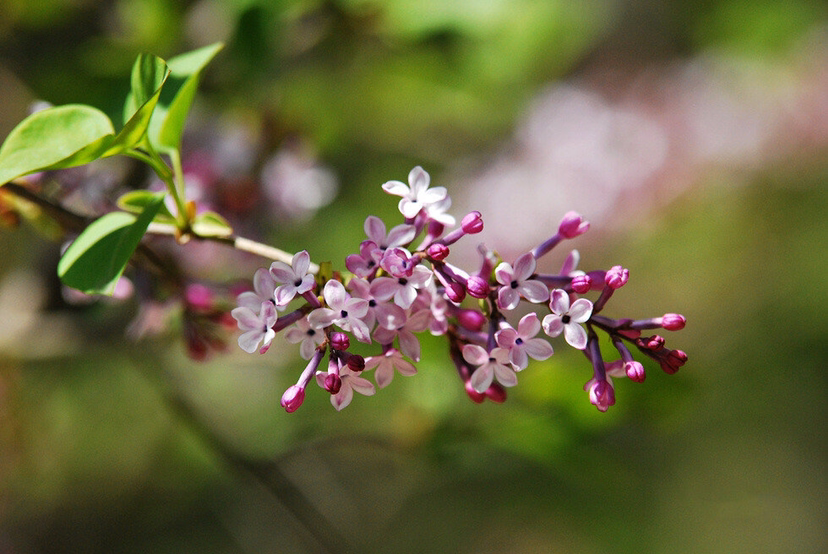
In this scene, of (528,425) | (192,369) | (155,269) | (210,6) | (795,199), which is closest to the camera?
(155,269)

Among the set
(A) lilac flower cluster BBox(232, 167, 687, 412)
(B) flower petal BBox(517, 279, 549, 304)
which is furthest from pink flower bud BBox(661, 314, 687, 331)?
(B) flower petal BBox(517, 279, 549, 304)

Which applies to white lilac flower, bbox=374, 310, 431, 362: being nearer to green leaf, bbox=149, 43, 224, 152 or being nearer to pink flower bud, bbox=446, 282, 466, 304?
pink flower bud, bbox=446, 282, 466, 304

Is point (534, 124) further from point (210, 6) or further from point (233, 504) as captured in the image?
point (233, 504)

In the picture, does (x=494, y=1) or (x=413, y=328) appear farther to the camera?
(x=494, y=1)

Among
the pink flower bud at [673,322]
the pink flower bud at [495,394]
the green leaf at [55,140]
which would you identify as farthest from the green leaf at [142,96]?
the pink flower bud at [673,322]

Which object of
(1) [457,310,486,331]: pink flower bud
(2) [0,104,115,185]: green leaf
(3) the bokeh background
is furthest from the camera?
(3) the bokeh background

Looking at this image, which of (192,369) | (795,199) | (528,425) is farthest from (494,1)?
(795,199)

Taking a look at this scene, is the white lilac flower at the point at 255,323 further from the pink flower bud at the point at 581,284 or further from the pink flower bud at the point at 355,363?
the pink flower bud at the point at 581,284
